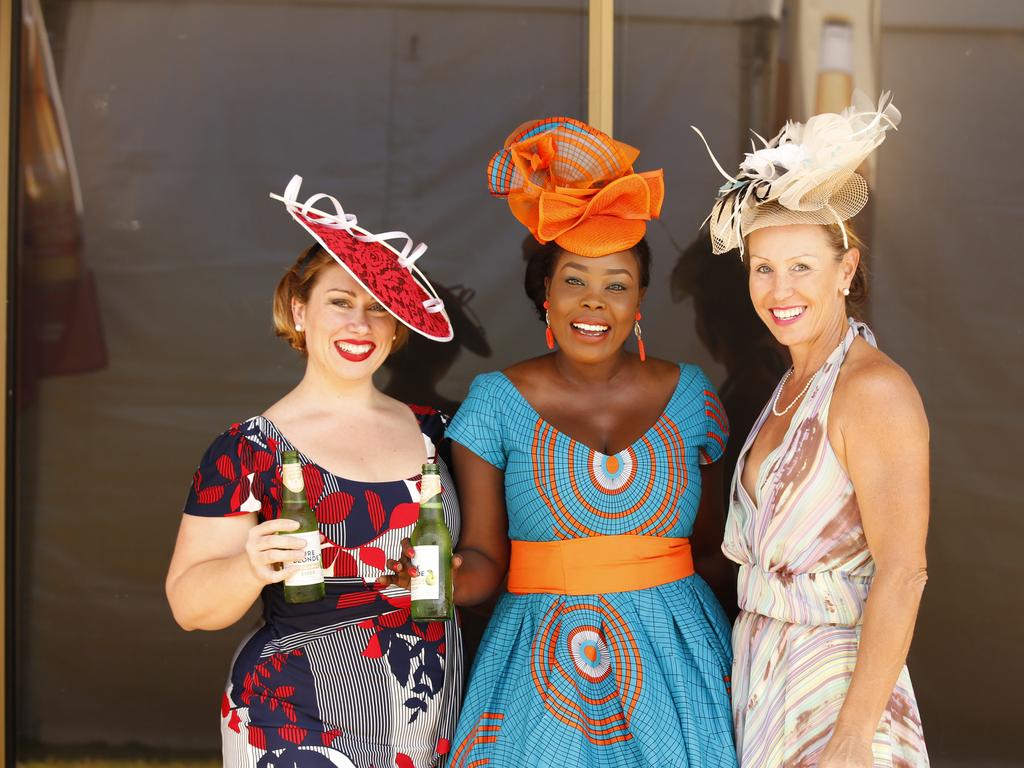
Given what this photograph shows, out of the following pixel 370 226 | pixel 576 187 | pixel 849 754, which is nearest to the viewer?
pixel 849 754

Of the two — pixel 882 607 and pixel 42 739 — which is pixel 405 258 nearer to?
pixel 882 607

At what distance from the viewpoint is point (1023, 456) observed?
3.74m

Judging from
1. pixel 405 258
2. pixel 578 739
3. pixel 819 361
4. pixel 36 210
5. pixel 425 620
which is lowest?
pixel 578 739

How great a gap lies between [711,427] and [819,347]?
486mm

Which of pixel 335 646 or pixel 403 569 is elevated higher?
pixel 403 569

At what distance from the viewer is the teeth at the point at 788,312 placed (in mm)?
2623

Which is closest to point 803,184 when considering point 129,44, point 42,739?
point 129,44

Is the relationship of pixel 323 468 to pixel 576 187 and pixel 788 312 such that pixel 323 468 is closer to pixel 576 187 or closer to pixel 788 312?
pixel 576 187

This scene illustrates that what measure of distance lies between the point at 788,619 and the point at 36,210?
293 centimetres

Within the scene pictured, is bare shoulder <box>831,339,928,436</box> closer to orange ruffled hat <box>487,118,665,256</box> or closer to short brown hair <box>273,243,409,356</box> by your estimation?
orange ruffled hat <box>487,118,665,256</box>

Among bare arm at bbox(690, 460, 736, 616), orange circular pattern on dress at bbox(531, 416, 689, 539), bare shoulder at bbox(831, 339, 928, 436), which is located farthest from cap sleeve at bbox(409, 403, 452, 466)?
bare shoulder at bbox(831, 339, 928, 436)

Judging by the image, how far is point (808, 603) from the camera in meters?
2.49

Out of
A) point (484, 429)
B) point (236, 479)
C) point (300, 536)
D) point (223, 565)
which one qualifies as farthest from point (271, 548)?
point (484, 429)

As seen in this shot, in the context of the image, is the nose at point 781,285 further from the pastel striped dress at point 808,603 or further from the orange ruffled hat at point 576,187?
the orange ruffled hat at point 576,187
